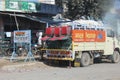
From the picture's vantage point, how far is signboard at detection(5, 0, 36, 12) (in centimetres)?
2741

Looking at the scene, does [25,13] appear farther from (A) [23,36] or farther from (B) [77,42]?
(B) [77,42]

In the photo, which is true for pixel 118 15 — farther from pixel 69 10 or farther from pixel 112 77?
pixel 112 77

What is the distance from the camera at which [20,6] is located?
28297 millimetres

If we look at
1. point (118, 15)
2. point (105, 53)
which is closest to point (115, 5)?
point (118, 15)

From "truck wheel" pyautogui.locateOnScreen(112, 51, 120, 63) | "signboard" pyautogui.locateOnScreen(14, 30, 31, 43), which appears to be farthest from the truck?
"signboard" pyautogui.locateOnScreen(14, 30, 31, 43)

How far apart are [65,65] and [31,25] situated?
995 centimetres

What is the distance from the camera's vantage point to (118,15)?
28984 mm

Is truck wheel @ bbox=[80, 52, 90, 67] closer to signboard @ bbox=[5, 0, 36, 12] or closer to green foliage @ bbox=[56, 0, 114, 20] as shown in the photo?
green foliage @ bbox=[56, 0, 114, 20]

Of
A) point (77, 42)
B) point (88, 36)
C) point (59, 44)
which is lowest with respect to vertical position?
point (59, 44)

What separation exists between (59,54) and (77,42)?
1277 mm

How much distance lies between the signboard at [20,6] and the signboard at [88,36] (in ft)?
25.6

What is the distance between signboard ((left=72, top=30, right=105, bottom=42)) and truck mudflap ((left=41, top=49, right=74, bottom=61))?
88 cm

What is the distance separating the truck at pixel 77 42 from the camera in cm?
2130

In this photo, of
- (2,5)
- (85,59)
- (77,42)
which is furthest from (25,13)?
(85,59)
